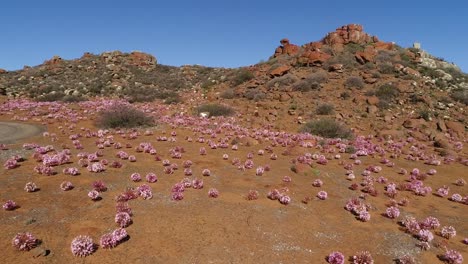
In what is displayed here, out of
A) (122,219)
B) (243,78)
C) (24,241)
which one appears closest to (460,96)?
(243,78)

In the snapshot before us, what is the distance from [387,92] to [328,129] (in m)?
11.1

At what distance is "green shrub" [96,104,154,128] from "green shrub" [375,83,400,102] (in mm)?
20489

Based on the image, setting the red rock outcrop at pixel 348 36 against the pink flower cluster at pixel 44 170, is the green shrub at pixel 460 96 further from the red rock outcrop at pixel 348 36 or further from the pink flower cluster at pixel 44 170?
the pink flower cluster at pixel 44 170

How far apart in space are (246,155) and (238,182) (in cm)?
450

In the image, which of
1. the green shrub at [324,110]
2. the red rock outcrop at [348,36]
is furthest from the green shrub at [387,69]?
the green shrub at [324,110]

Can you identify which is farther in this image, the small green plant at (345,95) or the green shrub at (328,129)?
the small green plant at (345,95)

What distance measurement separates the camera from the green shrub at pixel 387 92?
31303 mm

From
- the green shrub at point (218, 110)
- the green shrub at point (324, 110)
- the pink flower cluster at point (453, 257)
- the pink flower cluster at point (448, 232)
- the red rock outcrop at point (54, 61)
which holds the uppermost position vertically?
the red rock outcrop at point (54, 61)

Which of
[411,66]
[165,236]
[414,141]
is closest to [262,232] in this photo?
[165,236]

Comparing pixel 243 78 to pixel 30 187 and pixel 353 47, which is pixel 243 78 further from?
pixel 30 187

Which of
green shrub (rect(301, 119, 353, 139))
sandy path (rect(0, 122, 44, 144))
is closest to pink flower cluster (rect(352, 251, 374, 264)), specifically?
green shrub (rect(301, 119, 353, 139))

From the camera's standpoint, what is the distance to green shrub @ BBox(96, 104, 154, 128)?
78.4ft

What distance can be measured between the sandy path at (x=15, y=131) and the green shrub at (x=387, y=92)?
90.2ft

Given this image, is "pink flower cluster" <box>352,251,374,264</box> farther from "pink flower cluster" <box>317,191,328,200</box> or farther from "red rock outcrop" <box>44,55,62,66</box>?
"red rock outcrop" <box>44,55,62,66</box>
